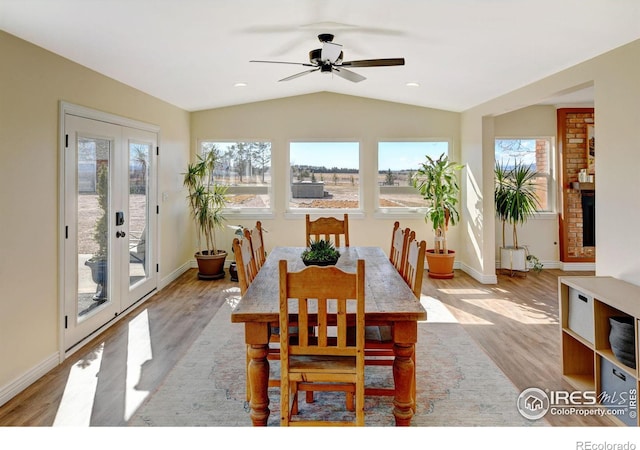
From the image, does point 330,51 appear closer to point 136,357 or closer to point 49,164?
point 49,164

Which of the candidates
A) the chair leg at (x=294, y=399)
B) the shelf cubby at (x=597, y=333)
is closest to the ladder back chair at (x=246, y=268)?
the chair leg at (x=294, y=399)

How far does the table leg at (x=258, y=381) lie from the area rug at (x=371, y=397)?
27 cm

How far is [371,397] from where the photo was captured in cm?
250

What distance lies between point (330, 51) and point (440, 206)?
3.25 metres

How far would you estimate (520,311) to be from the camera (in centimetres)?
419

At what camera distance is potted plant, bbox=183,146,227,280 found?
5.55 m

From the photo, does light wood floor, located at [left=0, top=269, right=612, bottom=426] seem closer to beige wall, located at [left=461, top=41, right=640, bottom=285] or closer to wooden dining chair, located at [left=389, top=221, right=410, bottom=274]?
beige wall, located at [left=461, top=41, right=640, bottom=285]

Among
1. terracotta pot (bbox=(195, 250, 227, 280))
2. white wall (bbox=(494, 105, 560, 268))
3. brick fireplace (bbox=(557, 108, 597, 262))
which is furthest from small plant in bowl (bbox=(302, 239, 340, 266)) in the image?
brick fireplace (bbox=(557, 108, 597, 262))

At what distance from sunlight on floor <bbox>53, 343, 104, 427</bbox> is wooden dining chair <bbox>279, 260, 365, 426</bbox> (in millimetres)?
1261

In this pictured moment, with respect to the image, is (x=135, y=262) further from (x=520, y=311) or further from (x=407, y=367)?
(x=520, y=311)

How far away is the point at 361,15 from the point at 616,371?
296 cm

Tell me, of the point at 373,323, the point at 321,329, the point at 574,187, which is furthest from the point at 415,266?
the point at 574,187

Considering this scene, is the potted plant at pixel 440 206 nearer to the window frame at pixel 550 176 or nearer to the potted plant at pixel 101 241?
the window frame at pixel 550 176

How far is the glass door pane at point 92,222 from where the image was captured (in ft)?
11.0
